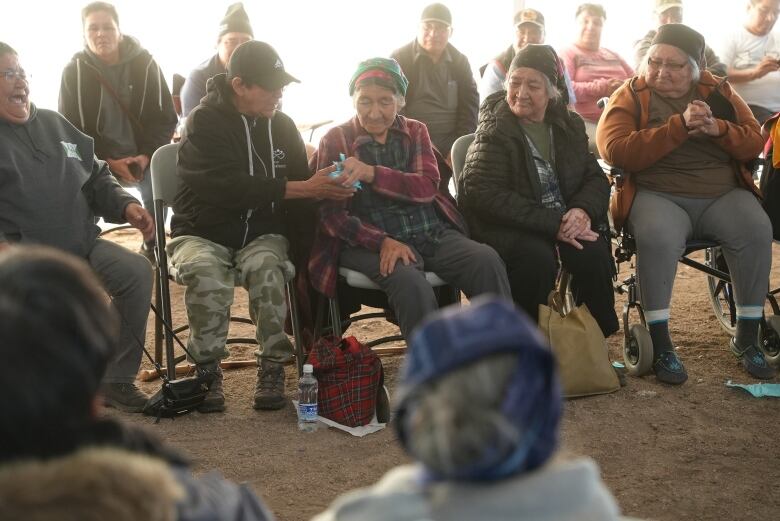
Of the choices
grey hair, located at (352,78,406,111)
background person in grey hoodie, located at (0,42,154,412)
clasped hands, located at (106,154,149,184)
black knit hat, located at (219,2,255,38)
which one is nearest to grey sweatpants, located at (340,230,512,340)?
grey hair, located at (352,78,406,111)

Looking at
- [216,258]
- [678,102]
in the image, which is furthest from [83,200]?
[678,102]

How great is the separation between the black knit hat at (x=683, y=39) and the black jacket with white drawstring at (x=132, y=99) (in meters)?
2.58

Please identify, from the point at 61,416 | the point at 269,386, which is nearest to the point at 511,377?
the point at 61,416

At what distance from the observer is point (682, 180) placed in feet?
13.9

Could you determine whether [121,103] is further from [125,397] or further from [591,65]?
[591,65]

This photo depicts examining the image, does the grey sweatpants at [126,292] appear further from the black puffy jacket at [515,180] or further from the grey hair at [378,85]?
the black puffy jacket at [515,180]

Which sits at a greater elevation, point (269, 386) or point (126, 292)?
point (126, 292)

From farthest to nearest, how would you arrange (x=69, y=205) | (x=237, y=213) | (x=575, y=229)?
1. (x=575, y=229)
2. (x=237, y=213)
3. (x=69, y=205)

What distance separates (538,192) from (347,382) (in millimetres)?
1165

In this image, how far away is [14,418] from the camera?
117 centimetres

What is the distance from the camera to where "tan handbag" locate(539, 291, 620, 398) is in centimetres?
386

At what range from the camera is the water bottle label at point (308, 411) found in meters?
3.62

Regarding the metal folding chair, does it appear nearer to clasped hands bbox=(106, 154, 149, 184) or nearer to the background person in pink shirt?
clasped hands bbox=(106, 154, 149, 184)

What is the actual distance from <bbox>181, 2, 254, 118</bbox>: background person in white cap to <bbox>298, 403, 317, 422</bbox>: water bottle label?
7.56ft
